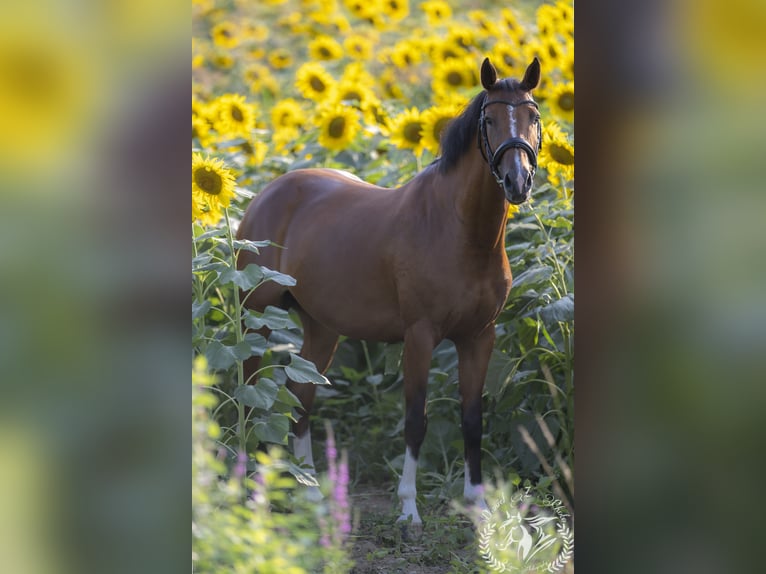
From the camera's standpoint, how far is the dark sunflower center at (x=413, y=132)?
458 cm

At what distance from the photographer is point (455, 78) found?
17.5ft

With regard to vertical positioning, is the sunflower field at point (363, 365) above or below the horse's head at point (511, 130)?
below

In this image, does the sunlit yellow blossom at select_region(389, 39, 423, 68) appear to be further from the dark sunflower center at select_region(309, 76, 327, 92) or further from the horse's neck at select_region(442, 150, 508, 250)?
the horse's neck at select_region(442, 150, 508, 250)

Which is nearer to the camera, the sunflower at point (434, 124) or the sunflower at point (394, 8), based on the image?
the sunflower at point (434, 124)

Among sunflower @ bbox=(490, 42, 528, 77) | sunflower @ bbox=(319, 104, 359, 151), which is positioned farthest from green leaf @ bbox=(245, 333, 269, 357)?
sunflower @ bbox=(490, 42, 528, 77)

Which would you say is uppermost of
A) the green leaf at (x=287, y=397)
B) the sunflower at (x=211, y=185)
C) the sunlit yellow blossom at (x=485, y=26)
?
the sunlit yellow blossom at (x=485, y=26)

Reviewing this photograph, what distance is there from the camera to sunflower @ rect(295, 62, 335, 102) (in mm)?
5426

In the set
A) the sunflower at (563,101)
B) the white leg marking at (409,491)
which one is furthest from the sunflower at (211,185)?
the sunflower at (563,101)

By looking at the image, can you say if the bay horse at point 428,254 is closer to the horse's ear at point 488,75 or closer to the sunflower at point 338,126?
the horse's ear at point 488,75

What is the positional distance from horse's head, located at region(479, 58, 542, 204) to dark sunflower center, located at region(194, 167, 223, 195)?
905mm
